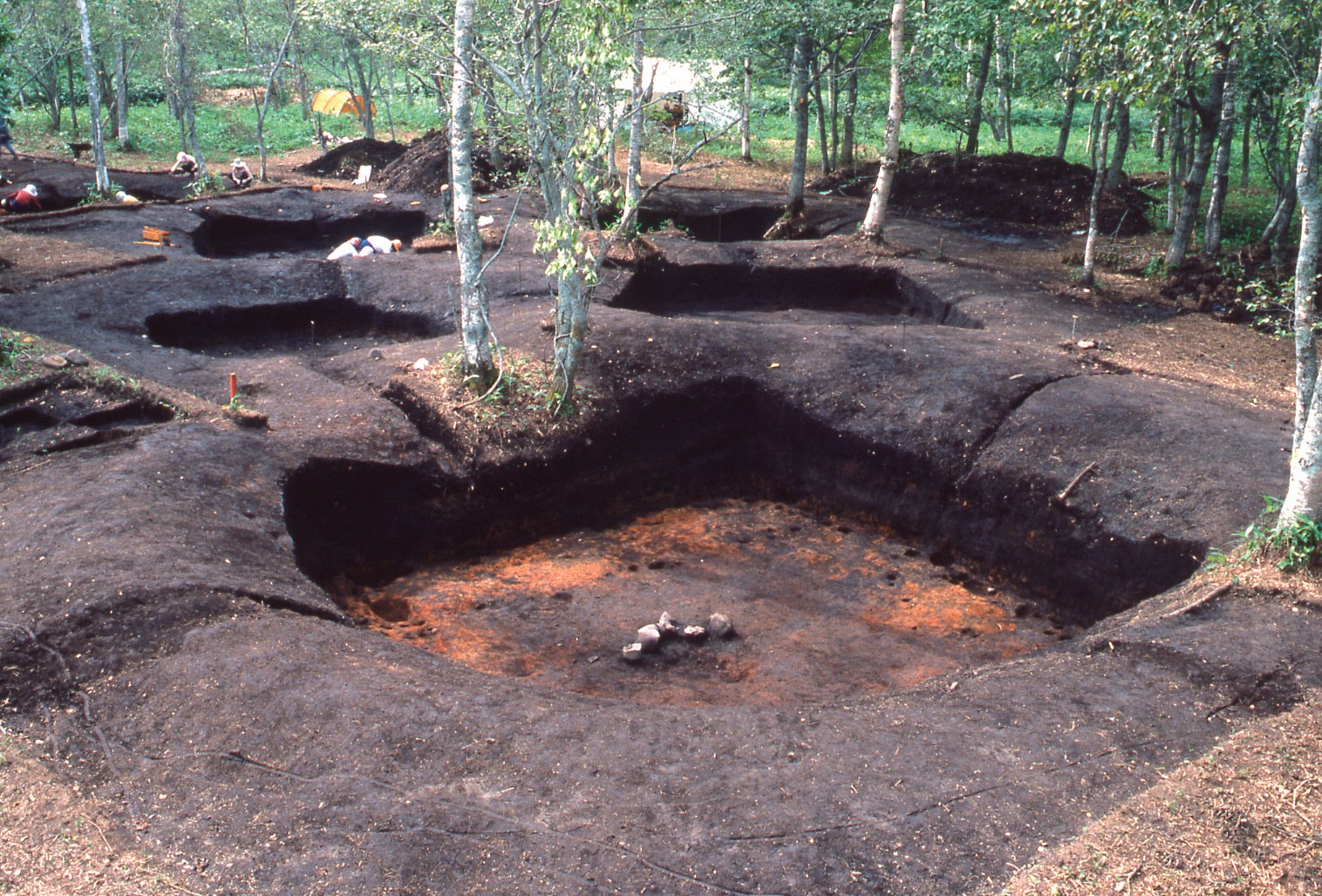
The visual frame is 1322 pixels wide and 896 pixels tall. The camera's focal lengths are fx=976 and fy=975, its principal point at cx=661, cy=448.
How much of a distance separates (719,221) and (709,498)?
12.6 meters

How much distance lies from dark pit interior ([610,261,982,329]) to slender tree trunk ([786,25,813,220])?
3876 mm

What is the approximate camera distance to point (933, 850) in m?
4.61

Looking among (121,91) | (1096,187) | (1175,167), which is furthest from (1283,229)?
(121,91)

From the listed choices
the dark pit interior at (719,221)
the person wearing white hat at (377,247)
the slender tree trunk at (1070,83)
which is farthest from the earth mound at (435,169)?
the slender tree trunk at (1070,83)

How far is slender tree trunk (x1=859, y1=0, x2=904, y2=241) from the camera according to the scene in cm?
1596

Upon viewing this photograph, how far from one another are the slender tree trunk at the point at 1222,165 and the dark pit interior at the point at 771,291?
549 cm

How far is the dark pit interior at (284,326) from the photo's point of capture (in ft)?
46.5

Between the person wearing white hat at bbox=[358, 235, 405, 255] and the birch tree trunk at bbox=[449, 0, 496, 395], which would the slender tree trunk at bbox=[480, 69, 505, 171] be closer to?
the birch tree trunk at bbox=[449, 0, 496, 395]

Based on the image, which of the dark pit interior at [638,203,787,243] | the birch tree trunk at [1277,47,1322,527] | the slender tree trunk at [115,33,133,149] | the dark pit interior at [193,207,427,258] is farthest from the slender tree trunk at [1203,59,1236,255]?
the slender tree trunk at [115,33,133,149]

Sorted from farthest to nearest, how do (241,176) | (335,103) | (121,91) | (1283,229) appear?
(335,103) → (121,91) → (241,176) → (1283,229)

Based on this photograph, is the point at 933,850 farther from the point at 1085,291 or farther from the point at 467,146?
the point at 1085,291

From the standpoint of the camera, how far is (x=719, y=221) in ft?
76.1

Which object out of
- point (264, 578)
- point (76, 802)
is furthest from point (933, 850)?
point (264, 578)

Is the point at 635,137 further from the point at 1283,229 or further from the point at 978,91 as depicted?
the point at 1283,229
